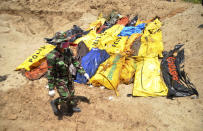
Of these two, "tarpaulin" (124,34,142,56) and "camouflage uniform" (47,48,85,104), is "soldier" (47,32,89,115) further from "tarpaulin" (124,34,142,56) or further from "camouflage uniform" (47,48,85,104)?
"tarpaulin" (124,34,142,56)

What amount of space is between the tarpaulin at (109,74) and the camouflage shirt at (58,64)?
1.22 metres

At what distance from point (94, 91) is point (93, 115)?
0.86 meters

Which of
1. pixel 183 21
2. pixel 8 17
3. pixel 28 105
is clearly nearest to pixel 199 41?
pixel 183 21

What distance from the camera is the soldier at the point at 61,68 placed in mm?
2625

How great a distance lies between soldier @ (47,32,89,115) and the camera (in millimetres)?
2625

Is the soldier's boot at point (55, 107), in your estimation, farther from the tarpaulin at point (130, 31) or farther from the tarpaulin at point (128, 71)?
the tarpaulin at point (130, 31)

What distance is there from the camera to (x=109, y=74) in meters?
4.03

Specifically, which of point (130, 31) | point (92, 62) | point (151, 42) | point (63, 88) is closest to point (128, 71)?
point (92, 62)

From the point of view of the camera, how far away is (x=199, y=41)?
4.72 m

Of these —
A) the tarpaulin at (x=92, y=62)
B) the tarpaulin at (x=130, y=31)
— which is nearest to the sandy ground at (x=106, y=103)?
the tarpaulin at (x=92, y=62)

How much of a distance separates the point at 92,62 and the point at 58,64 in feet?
6.29

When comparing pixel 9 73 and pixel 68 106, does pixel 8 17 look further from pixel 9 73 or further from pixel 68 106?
pixel 68 106

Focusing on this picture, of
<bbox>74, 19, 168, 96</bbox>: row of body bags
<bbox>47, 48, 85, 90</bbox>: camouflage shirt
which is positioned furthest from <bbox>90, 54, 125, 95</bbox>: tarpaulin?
<bbox>47, 48, 85, 90</bbox>: camouflage shirt

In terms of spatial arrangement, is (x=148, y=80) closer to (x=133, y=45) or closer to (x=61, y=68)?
(x=133, y=45)
